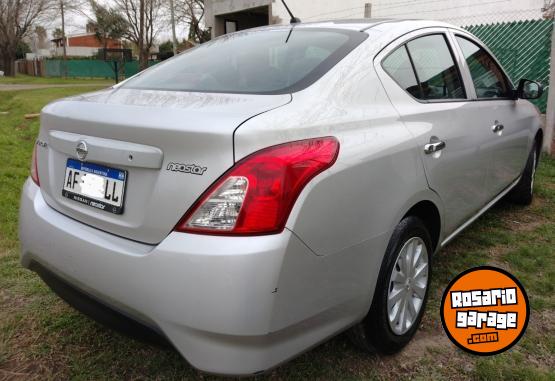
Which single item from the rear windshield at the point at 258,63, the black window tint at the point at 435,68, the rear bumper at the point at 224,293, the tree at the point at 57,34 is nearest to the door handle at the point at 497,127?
the black window tint at the point at 435,68

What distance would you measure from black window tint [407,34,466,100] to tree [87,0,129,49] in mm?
45893

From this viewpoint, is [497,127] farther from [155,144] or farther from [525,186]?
[155,144]

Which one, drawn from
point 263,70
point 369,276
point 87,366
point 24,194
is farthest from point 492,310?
point 24,194

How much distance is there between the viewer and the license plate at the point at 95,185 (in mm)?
1795

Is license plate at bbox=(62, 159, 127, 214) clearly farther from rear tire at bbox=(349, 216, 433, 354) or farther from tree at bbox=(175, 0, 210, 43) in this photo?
tree at bbox=(175, 0, 210, 43)

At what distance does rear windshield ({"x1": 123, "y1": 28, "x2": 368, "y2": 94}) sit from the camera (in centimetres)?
208

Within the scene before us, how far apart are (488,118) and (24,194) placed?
104 inches

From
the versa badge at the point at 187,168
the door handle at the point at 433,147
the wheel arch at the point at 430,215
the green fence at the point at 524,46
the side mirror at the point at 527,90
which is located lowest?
the wheel arch at the point at 430,215

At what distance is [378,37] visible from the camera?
7.73 ft

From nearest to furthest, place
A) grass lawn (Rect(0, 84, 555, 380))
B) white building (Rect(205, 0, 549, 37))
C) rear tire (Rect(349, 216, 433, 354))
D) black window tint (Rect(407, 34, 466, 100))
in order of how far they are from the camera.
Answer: rear tire (Rect(349, 216, 433, 354)), grass lawn (Rect(0, 84, 555, 380)), black window tint (Rect(407, 34, 466, 100)), white building (Rect(205, 0, 549, 37))

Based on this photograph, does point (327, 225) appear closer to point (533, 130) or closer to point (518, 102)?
point (518, 102)

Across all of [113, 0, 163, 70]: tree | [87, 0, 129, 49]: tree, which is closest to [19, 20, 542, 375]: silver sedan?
[113, 0, 163, 70]: tree

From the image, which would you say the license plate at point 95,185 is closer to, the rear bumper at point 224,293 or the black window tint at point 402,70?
the rear bumper at point 224,293

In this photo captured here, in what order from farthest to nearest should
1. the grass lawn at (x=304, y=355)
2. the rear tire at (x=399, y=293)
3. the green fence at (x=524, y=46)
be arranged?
the green fence at (x=524, y=46), the grass lawn at (x=304, y=355), the rear tire at (x=399, y=293)
